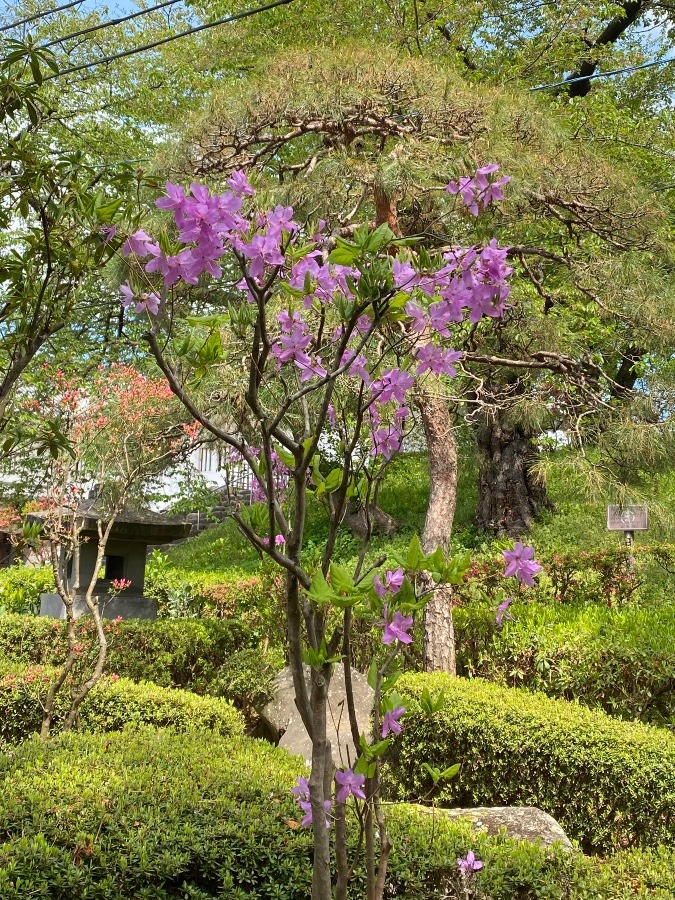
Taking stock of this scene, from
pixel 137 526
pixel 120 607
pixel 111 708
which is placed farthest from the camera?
pixel 120 607

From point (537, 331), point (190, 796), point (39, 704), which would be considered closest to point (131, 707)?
point (39, 704)

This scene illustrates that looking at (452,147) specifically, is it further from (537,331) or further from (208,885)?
(208,885)

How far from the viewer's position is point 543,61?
9.81 meters

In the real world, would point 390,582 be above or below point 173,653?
above

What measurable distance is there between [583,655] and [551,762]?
1.22 metres

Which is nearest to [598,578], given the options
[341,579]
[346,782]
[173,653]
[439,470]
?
[439,470]

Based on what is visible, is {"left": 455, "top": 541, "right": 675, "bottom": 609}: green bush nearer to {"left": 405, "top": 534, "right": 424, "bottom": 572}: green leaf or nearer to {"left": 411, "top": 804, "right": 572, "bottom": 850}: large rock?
{"left": 411, "top": 804, "right": 572, "bottom": 850}: large rock

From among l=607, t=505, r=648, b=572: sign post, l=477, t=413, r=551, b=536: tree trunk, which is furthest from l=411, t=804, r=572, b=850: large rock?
l=477, t=413, r=551, b=536: tree trunk

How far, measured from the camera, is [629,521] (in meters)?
6.44

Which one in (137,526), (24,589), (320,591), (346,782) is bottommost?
(346,782)

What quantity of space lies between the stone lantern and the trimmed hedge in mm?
2932

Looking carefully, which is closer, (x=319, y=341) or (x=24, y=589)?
(x=319, y=341)

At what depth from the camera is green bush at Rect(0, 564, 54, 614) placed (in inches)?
313

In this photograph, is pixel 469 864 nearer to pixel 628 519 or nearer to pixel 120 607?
pixel 628 519
